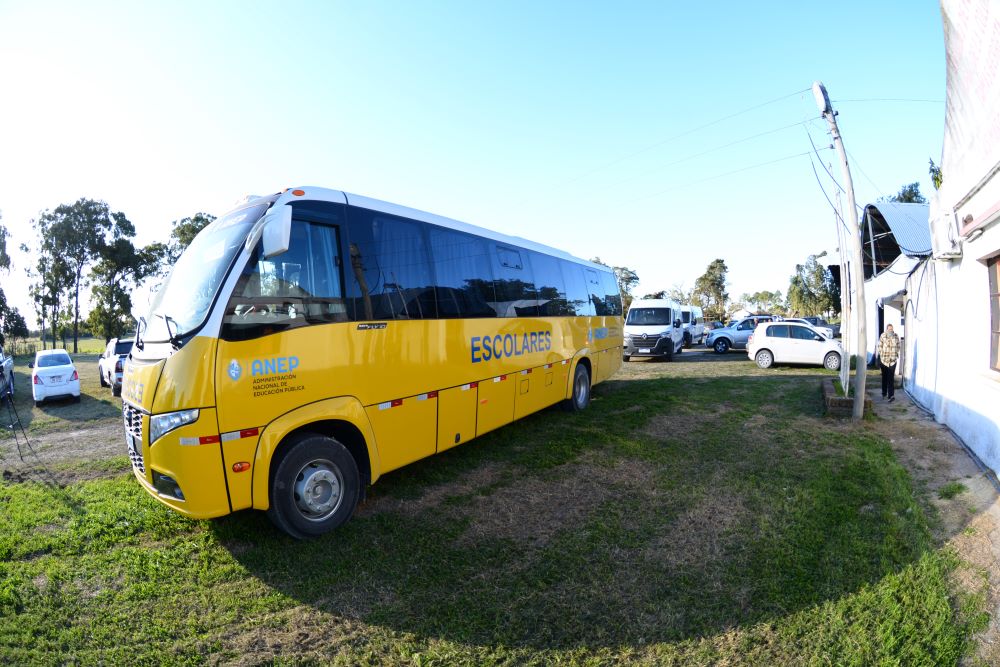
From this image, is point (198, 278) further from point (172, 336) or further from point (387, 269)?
point (387, 269)

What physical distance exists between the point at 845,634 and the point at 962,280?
713 cm

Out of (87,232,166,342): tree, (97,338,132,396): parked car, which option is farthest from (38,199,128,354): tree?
(97,338,132,396): parked car

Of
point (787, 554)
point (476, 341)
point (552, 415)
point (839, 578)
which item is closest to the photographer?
point (839, 578)

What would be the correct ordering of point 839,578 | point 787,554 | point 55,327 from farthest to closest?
1. point 55,327
2. point 787,554
3. point 839,578

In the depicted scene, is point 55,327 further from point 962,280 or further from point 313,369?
point 962,280

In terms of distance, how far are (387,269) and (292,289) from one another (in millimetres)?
1161

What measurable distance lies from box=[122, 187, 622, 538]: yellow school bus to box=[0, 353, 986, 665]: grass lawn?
61 centimetres

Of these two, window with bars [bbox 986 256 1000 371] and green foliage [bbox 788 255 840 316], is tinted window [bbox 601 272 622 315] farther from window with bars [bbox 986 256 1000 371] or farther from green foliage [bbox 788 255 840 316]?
green foliage [bbox 788 255 840 316]

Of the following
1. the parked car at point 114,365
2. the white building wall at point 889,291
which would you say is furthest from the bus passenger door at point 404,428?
the parked car at point 114,365

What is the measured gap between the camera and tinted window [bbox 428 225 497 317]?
6.16 m

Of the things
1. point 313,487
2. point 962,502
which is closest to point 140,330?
point 313,487

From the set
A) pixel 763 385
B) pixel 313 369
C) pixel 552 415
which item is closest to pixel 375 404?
pixel 313 369

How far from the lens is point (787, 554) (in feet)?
13.5

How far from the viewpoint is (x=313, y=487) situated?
4.47m
